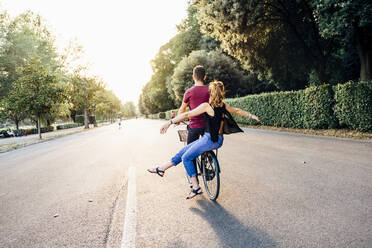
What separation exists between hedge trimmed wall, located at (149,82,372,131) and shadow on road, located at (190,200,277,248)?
9.25 m

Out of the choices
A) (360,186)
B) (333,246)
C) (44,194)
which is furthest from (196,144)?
(44,194)

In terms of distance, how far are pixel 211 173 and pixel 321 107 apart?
9906mm

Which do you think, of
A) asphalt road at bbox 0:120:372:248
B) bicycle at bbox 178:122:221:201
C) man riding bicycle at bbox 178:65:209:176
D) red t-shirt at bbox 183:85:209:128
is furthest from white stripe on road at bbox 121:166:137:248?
red t-shirt at bbox 183:85:209:128

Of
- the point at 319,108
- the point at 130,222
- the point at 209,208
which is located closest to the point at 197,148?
the point at 209,208

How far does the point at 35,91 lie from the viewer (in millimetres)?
22484

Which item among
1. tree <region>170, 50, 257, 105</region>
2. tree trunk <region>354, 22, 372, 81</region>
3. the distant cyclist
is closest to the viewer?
the distant cyclist

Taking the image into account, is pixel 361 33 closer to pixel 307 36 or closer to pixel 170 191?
pixel 307 36

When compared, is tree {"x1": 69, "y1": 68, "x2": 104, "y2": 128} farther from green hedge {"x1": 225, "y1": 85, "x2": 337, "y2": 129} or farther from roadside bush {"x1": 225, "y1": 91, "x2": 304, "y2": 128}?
green hedge {"x1": 225, "y1": 85, "x2": 337, "y2": 129}

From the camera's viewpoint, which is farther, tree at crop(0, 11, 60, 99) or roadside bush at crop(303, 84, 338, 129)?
tree at crop(0, 11, 60, 99)

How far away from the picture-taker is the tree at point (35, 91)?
21359 millimetres

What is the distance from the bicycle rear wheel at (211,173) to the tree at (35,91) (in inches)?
870

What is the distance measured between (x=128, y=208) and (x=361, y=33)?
16.7m

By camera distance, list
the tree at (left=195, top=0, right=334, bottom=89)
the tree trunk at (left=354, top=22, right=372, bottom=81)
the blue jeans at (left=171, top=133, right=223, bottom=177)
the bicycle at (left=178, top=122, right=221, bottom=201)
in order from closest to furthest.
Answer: the blue jeans at (left=171, top=133, right=223, bottom=177) → the bicycle at (left=178, top=122, right=221, bottom=201) → the tree at (left=195, top=0, right=334, bottom=89) → the tree trunk at (left=354, top=22, right=372, bottom=81)

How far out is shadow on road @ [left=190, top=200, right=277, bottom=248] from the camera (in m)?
2.59
